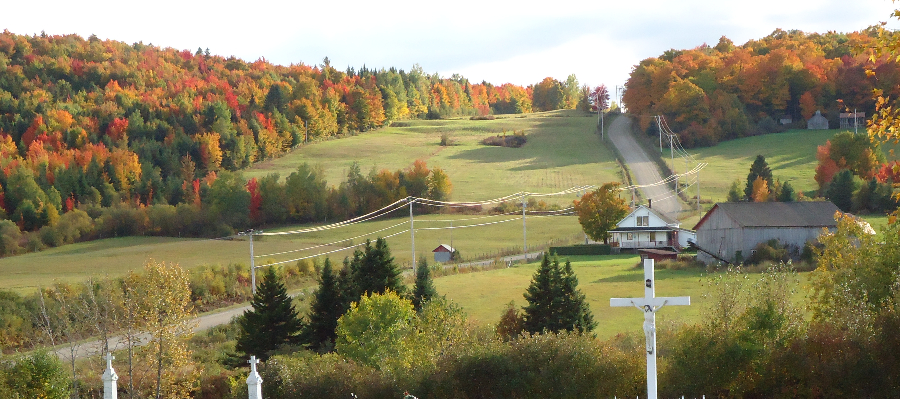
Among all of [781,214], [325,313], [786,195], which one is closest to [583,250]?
[781,214]

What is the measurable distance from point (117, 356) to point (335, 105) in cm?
9730

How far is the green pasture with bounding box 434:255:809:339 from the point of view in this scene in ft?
112

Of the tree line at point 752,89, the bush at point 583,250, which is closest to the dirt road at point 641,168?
the tree line at point 752,89

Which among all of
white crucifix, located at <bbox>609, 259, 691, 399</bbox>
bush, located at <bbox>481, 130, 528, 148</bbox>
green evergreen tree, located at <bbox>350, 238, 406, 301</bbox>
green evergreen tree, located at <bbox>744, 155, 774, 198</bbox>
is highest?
bush, located at <bbox>481, 130, 528, 148</bbox>

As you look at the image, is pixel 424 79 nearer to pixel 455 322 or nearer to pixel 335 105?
pixel 335 105

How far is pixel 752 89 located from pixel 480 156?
121 feet

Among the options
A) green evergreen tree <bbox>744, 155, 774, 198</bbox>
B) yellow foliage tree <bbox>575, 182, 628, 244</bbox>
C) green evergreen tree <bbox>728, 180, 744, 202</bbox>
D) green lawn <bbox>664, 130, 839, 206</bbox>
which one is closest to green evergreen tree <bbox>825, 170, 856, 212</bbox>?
green evergreen tree <bbox>744, 155, 774, 198</bbox>

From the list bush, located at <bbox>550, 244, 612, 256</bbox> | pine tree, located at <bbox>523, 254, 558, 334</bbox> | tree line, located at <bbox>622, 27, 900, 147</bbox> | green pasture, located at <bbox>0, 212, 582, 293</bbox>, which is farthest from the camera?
tree line, located at <bbox>622, 27, 900, 147</bbox>

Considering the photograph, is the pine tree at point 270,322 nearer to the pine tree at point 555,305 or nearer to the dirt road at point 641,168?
the pine tree at point 555,305

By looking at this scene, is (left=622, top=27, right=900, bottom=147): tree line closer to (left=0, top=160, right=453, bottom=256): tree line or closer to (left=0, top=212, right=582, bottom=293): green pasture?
(left=0, top=160, right=453, bottom=256): tree line

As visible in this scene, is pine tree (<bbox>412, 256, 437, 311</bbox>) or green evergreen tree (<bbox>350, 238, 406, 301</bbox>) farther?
green evergreen tree (<bbox>350, 238, 406, 301</bbox>)

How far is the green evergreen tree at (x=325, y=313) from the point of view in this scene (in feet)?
113

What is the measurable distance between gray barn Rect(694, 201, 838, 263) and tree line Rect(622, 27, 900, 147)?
169 feet

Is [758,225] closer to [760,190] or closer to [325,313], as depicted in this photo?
[760,190]
